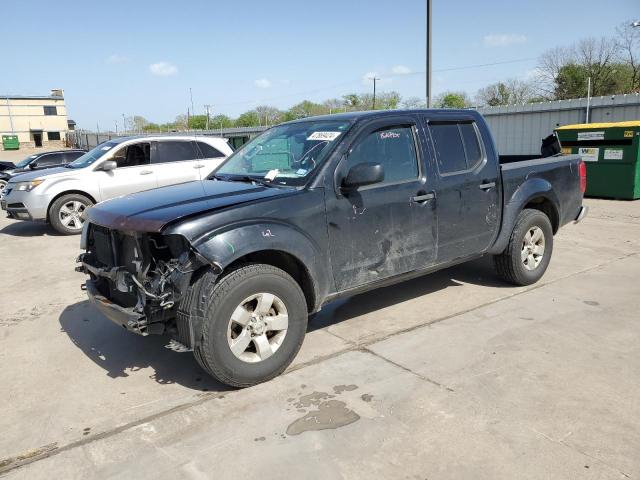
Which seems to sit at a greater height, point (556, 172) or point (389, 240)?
point (556, 172)

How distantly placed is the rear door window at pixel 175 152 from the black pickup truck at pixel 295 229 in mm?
5506

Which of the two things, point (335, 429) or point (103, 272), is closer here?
point (335, 429)

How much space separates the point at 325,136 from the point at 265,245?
1222mm

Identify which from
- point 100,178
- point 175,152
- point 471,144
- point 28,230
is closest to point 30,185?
point 100,178

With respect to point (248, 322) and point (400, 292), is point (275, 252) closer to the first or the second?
point (248, 322)

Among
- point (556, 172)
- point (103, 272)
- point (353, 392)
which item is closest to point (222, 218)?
point (103, 272)

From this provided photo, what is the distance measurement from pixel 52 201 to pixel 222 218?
7611 millimetres

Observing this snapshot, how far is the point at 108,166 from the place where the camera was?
9.55 meters

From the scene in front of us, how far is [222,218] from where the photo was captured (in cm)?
338

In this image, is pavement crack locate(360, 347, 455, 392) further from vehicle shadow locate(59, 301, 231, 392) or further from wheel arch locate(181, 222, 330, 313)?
vehicle shadow locate(59, 301, 231, 392)

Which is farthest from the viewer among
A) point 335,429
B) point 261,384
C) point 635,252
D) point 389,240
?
point 635,252

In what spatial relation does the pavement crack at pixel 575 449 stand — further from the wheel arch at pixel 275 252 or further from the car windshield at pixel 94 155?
the car windshield at pixel 94 155

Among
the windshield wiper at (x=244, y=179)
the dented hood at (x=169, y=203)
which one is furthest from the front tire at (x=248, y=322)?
the windshield wiper at (x=244, y=179)

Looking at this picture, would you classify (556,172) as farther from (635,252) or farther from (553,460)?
(553,460)
